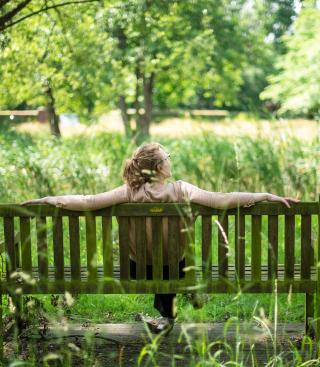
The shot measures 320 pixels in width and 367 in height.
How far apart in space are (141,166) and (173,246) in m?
0.47

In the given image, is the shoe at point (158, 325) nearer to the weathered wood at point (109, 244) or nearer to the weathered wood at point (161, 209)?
the weathered wood at point (109, 244)

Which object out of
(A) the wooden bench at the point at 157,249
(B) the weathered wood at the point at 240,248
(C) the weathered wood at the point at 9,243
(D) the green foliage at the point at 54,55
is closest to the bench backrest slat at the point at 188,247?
(A) the wooden bench at the point at 157,249

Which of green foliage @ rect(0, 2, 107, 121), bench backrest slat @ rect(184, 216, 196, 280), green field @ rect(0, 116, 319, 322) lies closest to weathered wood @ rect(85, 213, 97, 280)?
bench backrest slat @ rect(184, 216, 196, 280)

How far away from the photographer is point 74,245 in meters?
3.37

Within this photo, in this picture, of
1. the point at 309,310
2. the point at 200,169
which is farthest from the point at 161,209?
the point at 200,169

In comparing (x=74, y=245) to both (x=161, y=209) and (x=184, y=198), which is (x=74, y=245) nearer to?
(x=161, y=209)

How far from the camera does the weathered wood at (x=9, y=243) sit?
11.0 feet

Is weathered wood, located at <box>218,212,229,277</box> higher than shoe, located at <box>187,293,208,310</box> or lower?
higher

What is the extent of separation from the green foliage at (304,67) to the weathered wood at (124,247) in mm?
13922

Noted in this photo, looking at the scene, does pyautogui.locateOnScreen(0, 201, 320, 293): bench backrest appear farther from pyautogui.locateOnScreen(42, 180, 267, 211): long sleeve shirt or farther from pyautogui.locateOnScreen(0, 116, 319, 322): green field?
pyautogui.locateOnScreen(0, 116, 319, 322): green field

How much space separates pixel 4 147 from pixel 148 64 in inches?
200

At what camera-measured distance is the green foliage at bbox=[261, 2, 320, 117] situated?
17.4 m

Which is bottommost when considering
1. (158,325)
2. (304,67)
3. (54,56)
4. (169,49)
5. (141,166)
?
(158,325)

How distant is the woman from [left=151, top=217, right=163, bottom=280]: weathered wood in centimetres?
19
